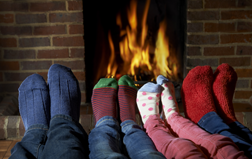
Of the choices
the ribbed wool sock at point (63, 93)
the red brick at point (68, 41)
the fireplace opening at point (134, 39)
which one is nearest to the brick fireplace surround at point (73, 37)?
the red brick at point (68, 41)

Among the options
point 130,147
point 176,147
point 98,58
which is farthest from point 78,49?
point 176,147

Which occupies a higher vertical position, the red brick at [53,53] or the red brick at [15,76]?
the red brick at [53,53]

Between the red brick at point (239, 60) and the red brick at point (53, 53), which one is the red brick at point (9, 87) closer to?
the red brick at point (53, 53)

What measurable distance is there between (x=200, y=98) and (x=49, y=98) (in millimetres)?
673

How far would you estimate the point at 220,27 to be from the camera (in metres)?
1.42

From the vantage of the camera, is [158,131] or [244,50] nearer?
[158,131]

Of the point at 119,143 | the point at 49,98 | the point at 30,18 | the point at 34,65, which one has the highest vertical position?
the point at 30,18

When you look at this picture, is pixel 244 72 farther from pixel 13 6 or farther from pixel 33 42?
pixel 13 6

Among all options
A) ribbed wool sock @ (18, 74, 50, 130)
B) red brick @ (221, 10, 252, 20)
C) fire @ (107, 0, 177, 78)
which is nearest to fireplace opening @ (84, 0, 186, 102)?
fire @ (107, 0, 177, 78)

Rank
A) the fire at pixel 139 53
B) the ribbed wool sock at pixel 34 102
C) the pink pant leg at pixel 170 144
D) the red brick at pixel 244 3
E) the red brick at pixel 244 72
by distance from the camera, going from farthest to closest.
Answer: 1. the fire at pixel 139 53
2. the red brick at pixel 244 72
3. the red brick at pixel 244 3
4. the ribbed wool sock at pixel 34 102
5. the pink pant leg at pixel 170 144

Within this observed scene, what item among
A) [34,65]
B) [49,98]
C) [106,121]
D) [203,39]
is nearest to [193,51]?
[203,39]

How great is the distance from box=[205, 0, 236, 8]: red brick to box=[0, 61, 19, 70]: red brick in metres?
1.30

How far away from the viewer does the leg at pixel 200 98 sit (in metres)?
0.88

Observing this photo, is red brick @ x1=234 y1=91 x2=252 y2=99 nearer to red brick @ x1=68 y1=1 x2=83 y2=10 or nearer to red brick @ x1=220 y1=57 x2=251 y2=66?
red brick @ x1=220 y1=57 x2=251 y2=66
